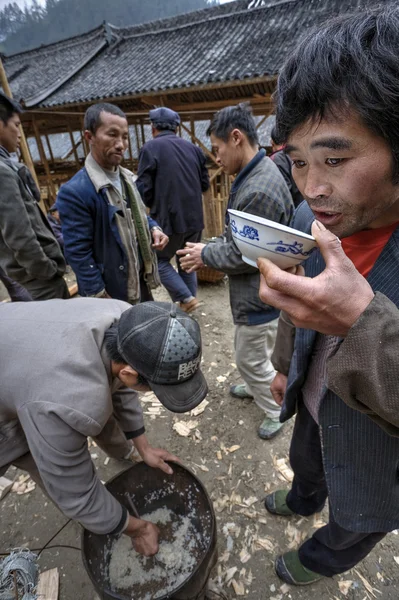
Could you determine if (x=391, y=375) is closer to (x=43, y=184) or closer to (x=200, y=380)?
(x=200, y=380)

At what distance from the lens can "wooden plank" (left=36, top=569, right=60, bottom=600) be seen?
202 centimetres

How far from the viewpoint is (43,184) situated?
11781 mm

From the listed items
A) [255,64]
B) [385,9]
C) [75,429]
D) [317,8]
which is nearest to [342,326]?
[385,9]

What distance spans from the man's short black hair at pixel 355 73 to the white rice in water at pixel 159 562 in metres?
2.56

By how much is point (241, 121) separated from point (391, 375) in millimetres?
2247

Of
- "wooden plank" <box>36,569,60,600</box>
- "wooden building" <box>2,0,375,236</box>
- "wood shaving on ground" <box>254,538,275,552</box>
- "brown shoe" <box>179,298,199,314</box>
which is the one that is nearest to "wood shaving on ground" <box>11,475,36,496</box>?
"wooden plank" <box>36,569,60,600</box>

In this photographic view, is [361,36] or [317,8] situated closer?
[361,36]

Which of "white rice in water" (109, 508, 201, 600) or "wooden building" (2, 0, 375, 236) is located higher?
"wooden building" (2, 0, 375, 236)

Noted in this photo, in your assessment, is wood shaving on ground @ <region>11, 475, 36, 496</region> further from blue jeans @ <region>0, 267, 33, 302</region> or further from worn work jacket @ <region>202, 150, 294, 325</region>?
blue jeans @ <region>0, 267, 33, 302</region>

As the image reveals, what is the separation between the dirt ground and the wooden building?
5.89m

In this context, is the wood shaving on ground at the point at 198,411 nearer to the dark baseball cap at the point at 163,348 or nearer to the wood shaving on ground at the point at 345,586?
the wood shaving on ground at the point at 345,586

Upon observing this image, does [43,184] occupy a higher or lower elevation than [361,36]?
lower

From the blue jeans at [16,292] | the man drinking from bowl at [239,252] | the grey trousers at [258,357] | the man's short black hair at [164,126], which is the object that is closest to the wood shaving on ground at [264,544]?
the man drinking from bowl at [239,252]

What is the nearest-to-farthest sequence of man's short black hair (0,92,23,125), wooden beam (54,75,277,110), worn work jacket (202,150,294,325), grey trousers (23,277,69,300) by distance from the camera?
1. worn work jacket (202,150,294,325)
2. man's short black hair (0,92,23,125)
3. grey trousers (23,277,69,300)
4. wooden beam (54,75,277,110)
